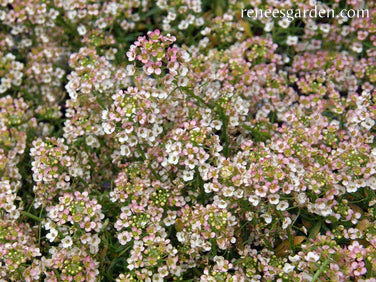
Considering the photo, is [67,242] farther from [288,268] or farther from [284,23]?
[284,23]

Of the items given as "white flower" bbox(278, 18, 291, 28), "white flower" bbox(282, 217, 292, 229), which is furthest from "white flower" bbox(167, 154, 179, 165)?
"white flower" bbox(278, 18, 291, 28)

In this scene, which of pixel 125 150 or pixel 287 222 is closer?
pixel 287 222

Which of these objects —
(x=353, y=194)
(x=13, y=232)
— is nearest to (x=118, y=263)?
(x=13, y=232)

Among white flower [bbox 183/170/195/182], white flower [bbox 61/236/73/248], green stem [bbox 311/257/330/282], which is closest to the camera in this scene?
green stem [bbox 311/257/330/282]

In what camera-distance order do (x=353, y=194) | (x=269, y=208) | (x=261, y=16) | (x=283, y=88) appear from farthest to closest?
(x=261, y=16) → (x=283, y=88) → (x=353, y=194) → (x=269, y=208)

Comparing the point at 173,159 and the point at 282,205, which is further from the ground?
the point at 173,159

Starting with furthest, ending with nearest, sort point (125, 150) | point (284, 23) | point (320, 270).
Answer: point (284, 23) → point (125, 150) → point (320, 270)

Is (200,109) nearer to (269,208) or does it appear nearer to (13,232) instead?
(269,208)

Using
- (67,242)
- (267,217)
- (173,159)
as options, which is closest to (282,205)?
(267,217)

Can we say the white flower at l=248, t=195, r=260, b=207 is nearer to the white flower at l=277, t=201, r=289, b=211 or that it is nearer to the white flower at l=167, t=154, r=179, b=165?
the white flower at l=277, t=201, r=289, b=211
